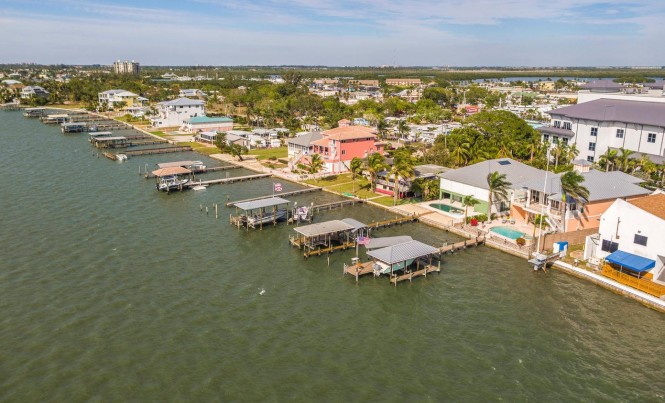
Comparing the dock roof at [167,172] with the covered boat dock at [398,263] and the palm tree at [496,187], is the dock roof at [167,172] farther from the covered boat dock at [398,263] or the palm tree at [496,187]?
the palm tree at [496,187]

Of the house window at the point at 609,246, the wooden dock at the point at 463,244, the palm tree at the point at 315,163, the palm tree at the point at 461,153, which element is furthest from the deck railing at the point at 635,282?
the palm tree at the point at 315,163

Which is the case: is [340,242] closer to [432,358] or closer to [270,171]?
[432,358]

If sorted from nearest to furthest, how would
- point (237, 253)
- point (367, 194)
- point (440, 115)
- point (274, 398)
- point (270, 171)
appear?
point (274, 398) → point (237, 253) → point (367, 194) → point (270, 171) → point (440, 115)

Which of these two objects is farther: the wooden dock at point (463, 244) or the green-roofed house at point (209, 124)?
the green-roofed house at point (209, 124)

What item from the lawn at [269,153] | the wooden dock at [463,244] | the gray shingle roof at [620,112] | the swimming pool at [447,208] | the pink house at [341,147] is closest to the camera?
the wooden dock at [463,244]

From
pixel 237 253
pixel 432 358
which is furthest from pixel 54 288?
pixel 432 358

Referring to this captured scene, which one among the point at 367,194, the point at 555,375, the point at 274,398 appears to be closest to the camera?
the point at 274,398
